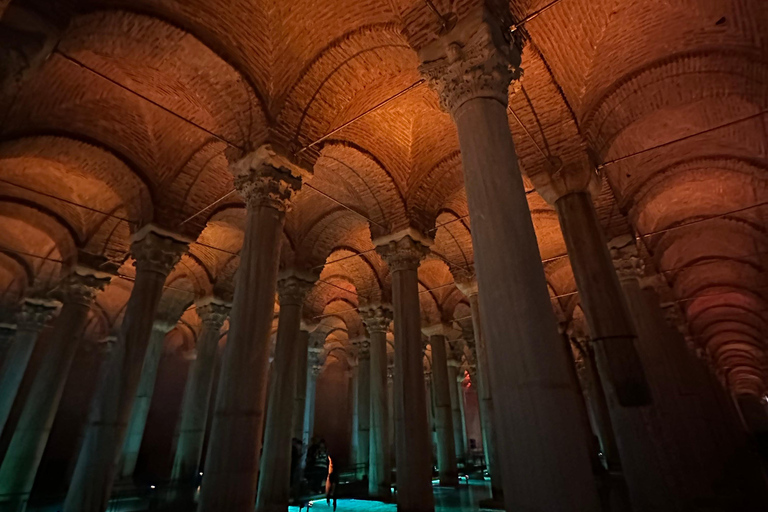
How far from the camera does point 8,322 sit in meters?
12.7

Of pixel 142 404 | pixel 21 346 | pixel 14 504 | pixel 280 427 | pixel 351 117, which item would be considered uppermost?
pixel 351 117

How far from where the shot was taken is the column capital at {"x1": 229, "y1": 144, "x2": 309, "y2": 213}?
586 centimetres

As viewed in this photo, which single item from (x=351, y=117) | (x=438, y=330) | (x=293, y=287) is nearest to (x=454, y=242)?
(x=438, y=330)

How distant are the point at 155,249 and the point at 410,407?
5.31m

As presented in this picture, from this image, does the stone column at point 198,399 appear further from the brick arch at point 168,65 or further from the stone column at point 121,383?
the brick arch at point 168,65

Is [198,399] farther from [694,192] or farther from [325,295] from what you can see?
[694,192]

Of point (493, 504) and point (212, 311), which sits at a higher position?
point (212, 311)

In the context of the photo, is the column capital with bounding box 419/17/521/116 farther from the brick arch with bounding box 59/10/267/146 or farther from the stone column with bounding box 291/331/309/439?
the stone column with bounding box 291/331/309/439

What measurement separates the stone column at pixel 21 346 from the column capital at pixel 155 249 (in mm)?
5218

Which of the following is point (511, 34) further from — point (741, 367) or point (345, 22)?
point (741, 367)

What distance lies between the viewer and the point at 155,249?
758 centimetres

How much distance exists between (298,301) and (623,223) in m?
6.87

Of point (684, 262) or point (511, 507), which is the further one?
point (684, 262)

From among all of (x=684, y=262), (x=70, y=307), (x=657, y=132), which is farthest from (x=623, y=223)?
(x=70, y=307)
